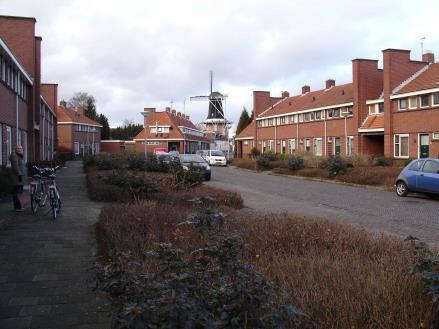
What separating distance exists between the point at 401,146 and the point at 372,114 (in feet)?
18.7

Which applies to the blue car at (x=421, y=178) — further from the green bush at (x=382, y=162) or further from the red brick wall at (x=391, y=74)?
the red brick wall at (x=391, y=74)

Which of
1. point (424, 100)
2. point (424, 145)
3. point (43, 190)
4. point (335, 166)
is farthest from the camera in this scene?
point (424, 100)

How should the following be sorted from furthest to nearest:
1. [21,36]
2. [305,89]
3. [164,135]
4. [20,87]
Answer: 1. [164,135]
2. [305,89]
3. [21,36]
4. [20,87]

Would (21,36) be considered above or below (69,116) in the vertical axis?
above

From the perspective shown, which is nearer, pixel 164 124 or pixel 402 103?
pixel 402 103

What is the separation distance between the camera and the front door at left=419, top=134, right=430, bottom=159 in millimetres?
33531

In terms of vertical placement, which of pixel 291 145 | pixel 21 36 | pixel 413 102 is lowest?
pixel 291 145

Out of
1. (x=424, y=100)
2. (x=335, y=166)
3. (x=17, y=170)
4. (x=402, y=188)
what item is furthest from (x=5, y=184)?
(x=424, y=100)

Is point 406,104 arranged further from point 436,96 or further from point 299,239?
point 299,239

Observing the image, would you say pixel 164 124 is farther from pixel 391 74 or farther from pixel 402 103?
pixel 402 103

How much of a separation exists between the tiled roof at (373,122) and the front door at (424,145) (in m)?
4.95

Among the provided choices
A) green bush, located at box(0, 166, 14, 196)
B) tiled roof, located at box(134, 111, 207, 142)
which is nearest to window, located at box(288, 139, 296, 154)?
tiled roof, located at box(134, 111, 207, 142)

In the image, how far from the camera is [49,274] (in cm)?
666

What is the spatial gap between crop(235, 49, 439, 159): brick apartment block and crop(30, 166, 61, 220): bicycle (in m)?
27.4
